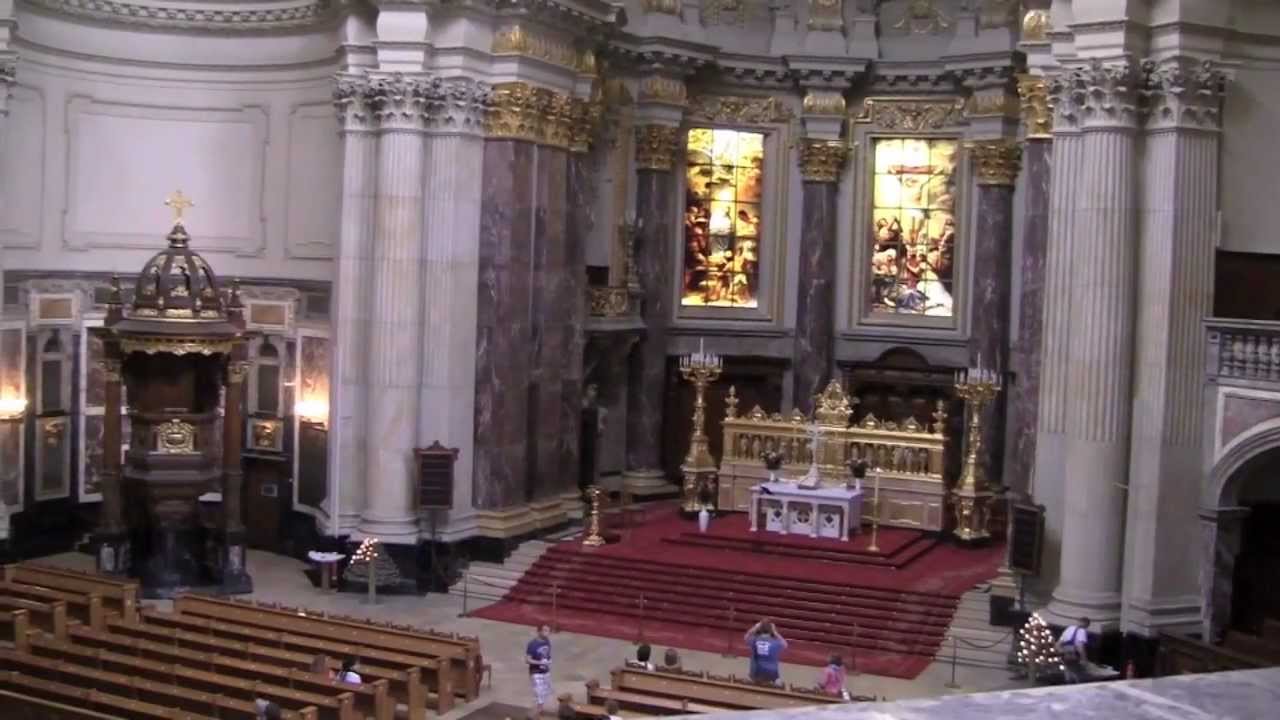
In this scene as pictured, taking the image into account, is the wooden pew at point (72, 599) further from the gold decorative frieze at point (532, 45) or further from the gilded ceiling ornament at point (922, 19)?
the gilded ceiling ornament at point (922, 19)

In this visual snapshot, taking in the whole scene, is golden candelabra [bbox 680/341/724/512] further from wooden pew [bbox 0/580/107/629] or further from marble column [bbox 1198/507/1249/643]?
wooden pew [bbox 0/580/107/629]

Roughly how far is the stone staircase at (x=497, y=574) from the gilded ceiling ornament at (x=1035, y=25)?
1187cm

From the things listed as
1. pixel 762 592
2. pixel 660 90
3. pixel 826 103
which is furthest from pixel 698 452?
pixel 826 103

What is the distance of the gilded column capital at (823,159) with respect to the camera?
31594mm

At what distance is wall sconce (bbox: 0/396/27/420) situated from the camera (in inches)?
1014

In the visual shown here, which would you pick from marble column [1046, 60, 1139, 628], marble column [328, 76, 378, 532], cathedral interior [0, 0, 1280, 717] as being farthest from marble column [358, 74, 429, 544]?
marble column [1046, 60, 1139, 628]

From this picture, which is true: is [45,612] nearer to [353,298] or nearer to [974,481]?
[353,298]

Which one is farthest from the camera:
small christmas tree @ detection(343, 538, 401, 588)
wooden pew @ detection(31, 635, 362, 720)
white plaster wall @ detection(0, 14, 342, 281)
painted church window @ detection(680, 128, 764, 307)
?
painted church window @ detection(680, 128, 764, 307)

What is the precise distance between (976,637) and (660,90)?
46.9 feet

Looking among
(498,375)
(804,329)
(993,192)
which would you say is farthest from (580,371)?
(993,192)

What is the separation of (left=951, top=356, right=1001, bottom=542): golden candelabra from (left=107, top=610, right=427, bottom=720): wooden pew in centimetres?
1183

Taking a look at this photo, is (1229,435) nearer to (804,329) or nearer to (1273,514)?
(1273,514)

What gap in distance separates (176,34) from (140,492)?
9.32m

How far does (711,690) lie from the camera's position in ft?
54.6
